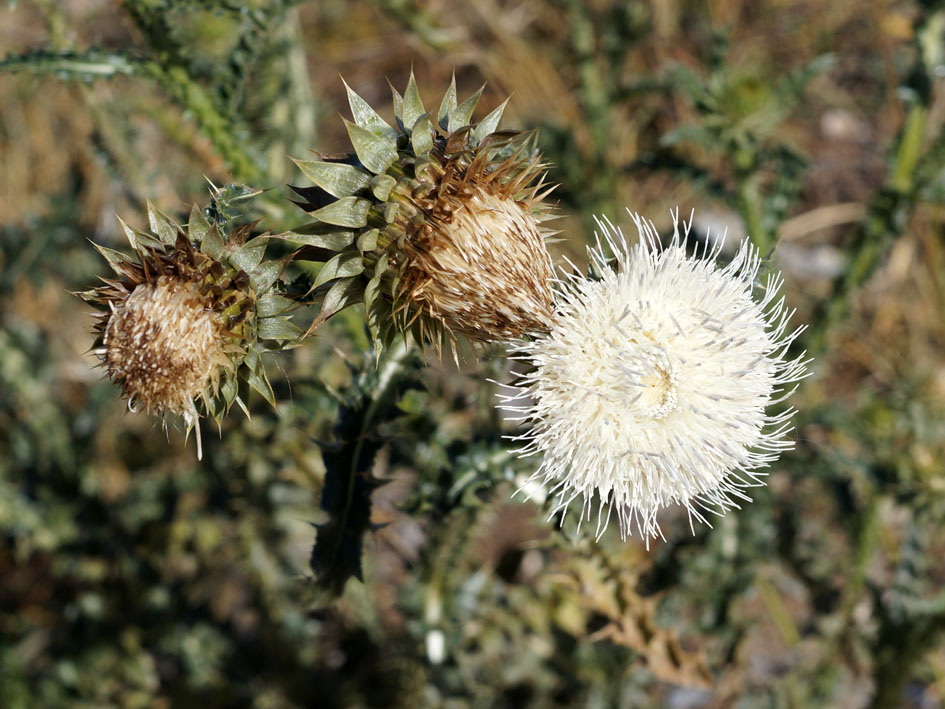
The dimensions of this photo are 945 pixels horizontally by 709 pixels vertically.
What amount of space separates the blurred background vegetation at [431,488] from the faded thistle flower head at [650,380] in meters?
0.22

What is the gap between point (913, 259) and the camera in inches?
210

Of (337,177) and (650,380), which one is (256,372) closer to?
(337,177)

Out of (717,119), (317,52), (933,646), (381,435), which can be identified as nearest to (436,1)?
(317,52)

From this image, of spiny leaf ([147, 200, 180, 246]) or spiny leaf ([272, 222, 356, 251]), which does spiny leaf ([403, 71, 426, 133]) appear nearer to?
spiny leaf ([272, 222, 356, 251])

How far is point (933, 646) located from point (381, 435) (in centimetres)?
231

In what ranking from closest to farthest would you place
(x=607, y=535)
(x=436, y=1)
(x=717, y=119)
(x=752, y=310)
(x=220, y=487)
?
1. (x=752, y=310)
2. (x=607, y=535)
3. (x=717, y=119)
4. (x=220, y=487)
5. (x=436, y=1)

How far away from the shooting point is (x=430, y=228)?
2039mm

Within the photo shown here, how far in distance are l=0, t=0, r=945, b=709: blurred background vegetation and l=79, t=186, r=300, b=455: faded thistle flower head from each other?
0.92ft

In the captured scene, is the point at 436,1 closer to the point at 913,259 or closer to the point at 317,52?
the point at 317,52

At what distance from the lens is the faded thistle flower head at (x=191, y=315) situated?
2021 mm

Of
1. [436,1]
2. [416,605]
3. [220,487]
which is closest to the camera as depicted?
[416,605]

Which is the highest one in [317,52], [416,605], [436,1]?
[436,1]

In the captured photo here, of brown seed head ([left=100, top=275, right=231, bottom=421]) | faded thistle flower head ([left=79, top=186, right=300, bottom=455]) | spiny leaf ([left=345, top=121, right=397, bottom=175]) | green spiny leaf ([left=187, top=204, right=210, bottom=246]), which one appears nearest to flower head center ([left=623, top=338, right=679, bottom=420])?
spiny leaf ([left=345, top=121, right=397, bottom=175])

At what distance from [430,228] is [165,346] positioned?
70cm
